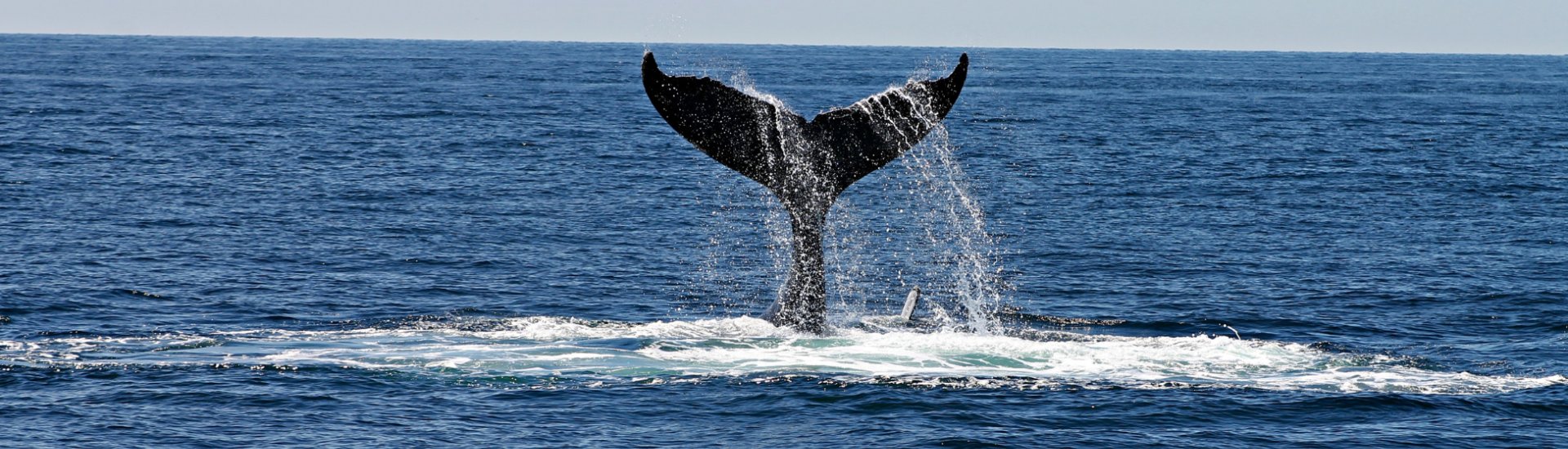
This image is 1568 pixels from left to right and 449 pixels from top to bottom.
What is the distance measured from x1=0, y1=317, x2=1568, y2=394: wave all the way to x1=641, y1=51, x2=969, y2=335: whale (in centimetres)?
109

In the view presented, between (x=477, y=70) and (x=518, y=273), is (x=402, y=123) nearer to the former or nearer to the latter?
(x=518, y=273)

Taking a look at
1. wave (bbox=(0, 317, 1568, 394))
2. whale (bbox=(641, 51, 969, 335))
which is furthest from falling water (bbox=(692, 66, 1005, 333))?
wave (bbox=(0, 317, 1568, 394))

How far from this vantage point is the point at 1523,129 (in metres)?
59.8

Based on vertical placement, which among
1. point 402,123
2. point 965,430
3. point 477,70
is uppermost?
point 477,70

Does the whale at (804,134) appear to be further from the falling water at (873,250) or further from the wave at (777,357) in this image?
the wave at (777,357)

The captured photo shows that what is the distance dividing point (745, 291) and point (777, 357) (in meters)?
7.93

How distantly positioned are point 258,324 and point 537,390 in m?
5.16

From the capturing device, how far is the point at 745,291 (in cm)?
2458

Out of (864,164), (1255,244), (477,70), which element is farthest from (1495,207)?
(477,70)

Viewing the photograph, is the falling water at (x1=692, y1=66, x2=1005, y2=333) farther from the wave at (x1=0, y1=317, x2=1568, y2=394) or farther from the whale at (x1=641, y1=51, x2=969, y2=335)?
the wave at (x1=0, y1=317, x2=1568, y2=394)

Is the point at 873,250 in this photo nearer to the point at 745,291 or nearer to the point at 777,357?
the point at 745,291

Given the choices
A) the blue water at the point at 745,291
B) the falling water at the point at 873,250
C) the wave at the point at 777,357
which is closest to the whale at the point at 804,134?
the falling water at the point at 873,250

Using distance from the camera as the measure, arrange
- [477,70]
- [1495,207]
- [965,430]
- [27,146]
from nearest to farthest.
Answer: [965,430]
[1495,207]
[27,146]
[477,70]

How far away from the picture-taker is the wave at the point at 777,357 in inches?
635
